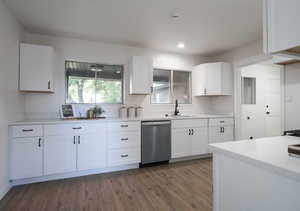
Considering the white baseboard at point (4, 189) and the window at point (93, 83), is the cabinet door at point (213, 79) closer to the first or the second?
the window at point (93, 83)

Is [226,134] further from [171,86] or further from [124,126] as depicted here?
[124,126]

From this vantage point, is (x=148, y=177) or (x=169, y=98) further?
(x=169, y=98)

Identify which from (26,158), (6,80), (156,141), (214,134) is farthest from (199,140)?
(6,80)

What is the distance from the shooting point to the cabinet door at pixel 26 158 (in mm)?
2430

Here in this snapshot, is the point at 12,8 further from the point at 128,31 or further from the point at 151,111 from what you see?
the point at 151,111

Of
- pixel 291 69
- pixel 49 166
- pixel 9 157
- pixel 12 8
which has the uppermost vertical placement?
pixel 12 8

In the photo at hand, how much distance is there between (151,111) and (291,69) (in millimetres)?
2760

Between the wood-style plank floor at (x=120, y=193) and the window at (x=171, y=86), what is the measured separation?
6.09 ft

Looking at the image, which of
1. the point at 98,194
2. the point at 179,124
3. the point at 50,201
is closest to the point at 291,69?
the point at 179,124

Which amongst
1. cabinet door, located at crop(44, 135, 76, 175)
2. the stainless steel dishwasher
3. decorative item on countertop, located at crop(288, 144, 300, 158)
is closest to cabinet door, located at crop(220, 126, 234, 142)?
the stainless steel dishwasher

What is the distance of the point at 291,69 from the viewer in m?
2.83

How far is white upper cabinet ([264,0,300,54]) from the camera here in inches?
31.6

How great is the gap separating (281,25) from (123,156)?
282 cm

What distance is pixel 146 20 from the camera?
263 cm
